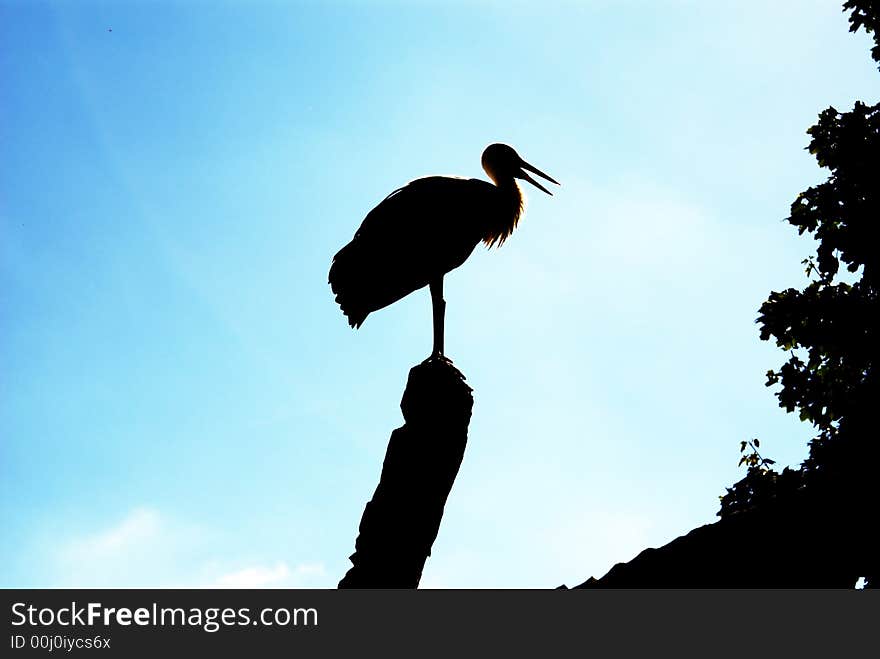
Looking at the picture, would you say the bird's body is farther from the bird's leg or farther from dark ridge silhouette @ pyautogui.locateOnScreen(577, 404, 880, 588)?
dark ridge silhouette @ pyautogui.locateOnScreen(577, 404, 880, 588)

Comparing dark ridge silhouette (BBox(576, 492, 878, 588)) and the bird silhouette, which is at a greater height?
the bird silhouette

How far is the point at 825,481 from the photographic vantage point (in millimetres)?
4355

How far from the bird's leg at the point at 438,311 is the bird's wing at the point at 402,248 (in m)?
0.15

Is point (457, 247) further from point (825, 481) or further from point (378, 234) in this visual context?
point (825, 481)

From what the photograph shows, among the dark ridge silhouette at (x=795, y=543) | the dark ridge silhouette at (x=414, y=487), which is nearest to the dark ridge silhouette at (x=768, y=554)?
the dark ridge silhouette at (x=795, y=543)

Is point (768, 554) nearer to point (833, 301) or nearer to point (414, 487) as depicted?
point (414, 487)

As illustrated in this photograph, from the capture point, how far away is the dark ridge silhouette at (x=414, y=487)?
18.7ft

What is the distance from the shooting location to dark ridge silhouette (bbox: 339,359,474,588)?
5703mm

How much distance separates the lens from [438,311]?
9.15m

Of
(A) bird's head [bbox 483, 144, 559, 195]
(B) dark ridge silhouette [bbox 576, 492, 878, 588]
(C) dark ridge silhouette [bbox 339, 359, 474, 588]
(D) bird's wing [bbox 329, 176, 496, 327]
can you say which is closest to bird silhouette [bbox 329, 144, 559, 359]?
(D) bird's wing [bbox 329, 176, 496, 327]

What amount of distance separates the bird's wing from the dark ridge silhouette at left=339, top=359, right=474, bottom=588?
3600 mm
